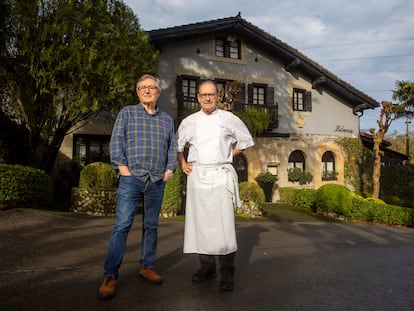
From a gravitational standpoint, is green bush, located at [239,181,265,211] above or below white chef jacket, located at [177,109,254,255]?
below

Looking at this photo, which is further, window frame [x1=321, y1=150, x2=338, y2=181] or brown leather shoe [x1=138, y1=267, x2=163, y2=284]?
window frame [x1=321, y1=150, x2=338, y2=181]

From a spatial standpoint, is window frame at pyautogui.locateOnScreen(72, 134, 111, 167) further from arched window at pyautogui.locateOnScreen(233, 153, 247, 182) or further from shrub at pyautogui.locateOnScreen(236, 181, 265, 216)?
arched window at pyautogui.locateOnScreen(233, 153, 247, 182)

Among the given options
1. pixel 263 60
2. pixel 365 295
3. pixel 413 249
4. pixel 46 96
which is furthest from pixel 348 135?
pixel 365 295

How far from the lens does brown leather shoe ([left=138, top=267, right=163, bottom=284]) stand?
2.93 metres

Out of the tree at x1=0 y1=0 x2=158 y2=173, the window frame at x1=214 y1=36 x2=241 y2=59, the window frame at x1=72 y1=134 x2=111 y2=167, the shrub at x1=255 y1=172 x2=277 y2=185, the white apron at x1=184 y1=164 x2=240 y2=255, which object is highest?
the window frame at x1=214 y1=36 x2=241 y2=59

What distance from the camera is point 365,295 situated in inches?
112

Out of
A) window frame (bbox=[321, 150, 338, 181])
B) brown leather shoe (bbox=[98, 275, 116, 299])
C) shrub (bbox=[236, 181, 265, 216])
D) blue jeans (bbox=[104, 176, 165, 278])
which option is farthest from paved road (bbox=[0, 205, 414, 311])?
window frame (bbox=[321, 150, 338, 181])

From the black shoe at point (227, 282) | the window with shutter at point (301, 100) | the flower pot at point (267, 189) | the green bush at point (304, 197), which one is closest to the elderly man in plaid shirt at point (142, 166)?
the black shoe at point (227, 282)

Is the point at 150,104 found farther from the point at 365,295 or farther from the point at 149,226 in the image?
the point at 365,295

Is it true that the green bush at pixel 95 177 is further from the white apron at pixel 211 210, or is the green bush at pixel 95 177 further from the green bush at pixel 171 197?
the white apron at pixel 211 210

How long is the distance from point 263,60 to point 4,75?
10.7 m

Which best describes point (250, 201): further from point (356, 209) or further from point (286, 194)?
point (286, 194)

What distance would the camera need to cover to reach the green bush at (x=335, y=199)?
10.3 meters

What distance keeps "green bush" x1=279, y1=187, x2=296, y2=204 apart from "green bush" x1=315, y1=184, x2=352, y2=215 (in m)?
2.46
